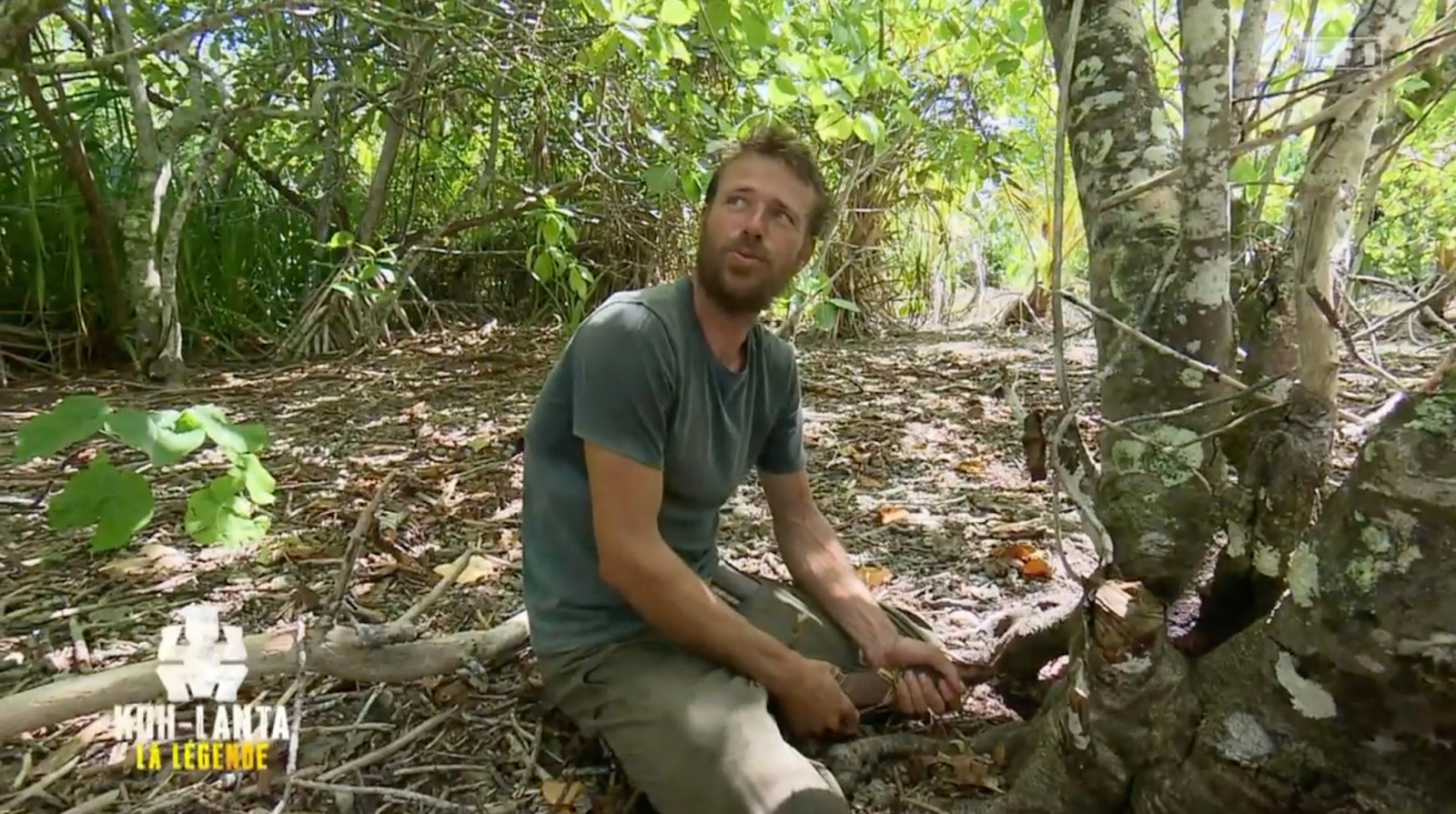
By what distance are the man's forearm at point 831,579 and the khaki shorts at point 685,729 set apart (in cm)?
39

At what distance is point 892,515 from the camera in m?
3.13

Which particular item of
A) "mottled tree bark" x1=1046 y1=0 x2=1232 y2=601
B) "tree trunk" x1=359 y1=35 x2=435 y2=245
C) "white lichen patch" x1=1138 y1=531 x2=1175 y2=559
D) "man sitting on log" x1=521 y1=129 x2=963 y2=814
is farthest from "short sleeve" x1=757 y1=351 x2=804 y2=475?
"tree trunk" x1=359 y1=35 x2=435 y2=245

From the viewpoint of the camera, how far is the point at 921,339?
740cm

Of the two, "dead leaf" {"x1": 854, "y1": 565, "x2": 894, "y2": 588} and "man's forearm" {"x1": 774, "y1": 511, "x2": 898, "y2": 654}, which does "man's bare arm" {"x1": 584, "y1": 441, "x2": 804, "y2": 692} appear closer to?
"man's forearm" {"x1": 774, "y1": 511, "x2": 898, "y2": 654}

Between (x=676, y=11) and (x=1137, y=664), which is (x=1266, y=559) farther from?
(x=676, y=11)

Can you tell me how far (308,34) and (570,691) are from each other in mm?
4868

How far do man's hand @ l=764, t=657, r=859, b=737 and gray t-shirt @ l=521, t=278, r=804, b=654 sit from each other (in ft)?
0.99

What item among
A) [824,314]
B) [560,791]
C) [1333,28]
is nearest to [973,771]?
[560,791]

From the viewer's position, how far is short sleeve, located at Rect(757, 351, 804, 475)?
2.13m

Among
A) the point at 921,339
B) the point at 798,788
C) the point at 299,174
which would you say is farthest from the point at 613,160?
the point at 798,788

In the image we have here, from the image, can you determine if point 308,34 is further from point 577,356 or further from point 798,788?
point 798,788

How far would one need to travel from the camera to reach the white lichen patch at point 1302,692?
1.15 metres

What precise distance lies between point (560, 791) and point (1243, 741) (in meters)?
1.09

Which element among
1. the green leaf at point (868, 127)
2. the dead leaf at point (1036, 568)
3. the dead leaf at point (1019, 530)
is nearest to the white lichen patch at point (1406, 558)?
the dead leaf at point (1036, 568)
